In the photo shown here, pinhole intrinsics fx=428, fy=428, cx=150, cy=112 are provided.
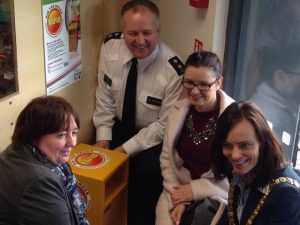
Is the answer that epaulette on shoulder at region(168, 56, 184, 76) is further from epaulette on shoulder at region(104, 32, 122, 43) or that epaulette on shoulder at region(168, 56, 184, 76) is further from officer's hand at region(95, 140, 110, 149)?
officer's hand at region(95, 140, 110, 149)

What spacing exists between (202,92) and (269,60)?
43cm

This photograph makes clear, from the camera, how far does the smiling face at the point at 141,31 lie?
205 cm

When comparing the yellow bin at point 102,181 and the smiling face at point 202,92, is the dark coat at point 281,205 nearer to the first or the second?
the smiling face at point 202,92

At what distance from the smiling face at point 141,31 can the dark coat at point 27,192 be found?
94cm

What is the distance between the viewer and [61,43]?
80.0 inches

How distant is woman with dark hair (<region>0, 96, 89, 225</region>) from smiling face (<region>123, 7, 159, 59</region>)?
2.50ft

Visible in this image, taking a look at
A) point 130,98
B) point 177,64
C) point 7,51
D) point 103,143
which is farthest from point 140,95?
point 7,51

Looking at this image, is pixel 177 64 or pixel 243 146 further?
pixel 177 64

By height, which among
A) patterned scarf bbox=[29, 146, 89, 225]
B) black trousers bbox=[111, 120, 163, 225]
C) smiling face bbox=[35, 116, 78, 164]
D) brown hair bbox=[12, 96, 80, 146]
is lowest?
black trousers bbox=[111, 120, 163, 225]

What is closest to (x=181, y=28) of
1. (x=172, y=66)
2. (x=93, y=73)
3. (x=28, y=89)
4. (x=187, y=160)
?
(x=172, y=66)

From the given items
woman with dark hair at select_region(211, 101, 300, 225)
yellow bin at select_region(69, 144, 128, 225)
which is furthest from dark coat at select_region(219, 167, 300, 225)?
yellow bin at select_region(69, 144, 128, 225)

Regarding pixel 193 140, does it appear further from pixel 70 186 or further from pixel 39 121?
pixel 39 121

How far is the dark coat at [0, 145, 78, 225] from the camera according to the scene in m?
1.29

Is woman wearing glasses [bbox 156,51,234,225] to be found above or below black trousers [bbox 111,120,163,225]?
above
